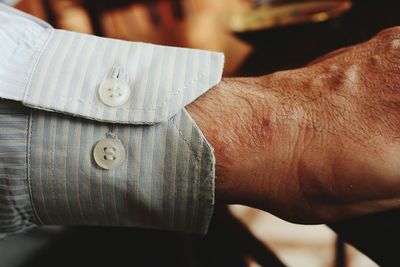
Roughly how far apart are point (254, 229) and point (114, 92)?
95cm

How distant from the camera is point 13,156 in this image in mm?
371

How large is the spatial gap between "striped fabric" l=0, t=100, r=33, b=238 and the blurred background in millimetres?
221

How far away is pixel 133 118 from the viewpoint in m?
0.37

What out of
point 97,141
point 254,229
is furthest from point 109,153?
point 254,229

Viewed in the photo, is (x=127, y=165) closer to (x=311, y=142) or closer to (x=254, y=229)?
(x=311, y=142)

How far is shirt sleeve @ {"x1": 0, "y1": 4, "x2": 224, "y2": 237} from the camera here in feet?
1.23

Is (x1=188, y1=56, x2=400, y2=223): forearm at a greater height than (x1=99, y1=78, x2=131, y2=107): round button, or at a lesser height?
lesser

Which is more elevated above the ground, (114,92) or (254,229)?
(114,92)

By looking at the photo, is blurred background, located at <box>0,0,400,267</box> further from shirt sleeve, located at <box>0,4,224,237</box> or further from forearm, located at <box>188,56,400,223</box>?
shirt sleeve, located at <box>0,4,224,237</box>

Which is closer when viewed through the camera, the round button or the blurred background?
the round button

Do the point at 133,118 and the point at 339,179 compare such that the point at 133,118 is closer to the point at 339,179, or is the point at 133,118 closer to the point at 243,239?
the point at 339,179

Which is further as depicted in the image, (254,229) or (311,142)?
(254,229)

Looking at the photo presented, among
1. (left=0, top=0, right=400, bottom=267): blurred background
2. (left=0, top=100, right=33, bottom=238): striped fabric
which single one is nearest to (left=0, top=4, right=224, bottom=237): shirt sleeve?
(left=0, top=100, right=33, bottom=238): striped fabric

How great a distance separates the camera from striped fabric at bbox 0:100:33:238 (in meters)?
0.37
